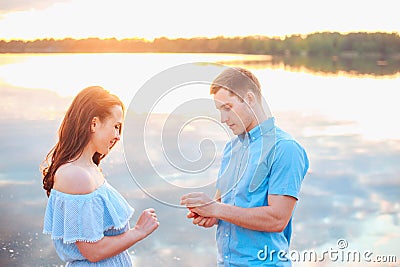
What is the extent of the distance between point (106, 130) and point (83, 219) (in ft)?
1.18

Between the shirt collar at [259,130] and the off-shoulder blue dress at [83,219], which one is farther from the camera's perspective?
the shirt collar at [259,130]

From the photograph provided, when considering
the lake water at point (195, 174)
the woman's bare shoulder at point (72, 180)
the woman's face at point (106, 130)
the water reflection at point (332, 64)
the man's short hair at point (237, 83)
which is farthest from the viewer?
the water reflection at point (332, 64)

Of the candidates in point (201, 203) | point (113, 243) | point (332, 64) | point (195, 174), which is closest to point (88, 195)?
point (113, 243)

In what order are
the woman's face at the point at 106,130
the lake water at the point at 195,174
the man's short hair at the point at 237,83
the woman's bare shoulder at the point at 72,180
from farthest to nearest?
1. the lake water at the point at 195,174
2. the man's short hair at the point at 237,83
3. the woman's face at the point at 106,130
4. the woman's bare shoulder at the point at 72,180

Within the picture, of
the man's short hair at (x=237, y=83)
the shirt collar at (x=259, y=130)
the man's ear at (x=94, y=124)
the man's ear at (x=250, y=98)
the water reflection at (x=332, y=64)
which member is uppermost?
the man's short hair at (x=237, y=83)

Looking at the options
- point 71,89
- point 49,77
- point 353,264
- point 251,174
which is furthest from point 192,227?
point 49,77

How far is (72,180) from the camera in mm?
2293

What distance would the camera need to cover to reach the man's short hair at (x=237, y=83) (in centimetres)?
254

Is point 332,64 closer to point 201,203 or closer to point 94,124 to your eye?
point 201,203

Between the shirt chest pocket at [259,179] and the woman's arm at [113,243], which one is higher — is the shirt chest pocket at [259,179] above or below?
above

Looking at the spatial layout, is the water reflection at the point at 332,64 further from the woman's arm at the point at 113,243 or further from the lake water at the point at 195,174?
the woman's arm at the point at 113,243

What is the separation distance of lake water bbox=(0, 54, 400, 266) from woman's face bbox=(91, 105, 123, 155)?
0.10 m

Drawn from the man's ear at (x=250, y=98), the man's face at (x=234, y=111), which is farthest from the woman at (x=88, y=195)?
the man's ear at (x=250, y=98)

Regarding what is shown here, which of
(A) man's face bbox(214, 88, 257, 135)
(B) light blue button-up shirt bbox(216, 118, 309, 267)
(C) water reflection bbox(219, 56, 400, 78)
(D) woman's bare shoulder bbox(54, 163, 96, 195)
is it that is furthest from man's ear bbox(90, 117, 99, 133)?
(C) water reflection bbox(219, 56, 400, 78)
